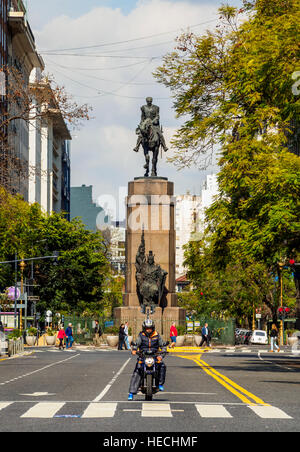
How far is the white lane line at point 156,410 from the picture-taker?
14.6 meters

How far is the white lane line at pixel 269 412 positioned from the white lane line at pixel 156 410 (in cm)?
146

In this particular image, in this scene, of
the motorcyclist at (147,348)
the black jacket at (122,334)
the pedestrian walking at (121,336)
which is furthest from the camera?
the black jacket at (122,334)

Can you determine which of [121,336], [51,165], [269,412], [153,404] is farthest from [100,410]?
[51,165]

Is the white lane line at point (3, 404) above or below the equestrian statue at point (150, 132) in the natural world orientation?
below

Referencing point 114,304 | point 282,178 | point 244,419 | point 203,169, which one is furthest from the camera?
Result: point 114,304

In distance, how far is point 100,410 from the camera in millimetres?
15344

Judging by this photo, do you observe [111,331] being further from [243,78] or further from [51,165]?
[51,165]

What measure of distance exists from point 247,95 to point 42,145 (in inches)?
4191

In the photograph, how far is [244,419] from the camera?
14000 mm

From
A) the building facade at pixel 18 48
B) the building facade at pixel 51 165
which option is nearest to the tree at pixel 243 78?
the building facade at pixel 18 48

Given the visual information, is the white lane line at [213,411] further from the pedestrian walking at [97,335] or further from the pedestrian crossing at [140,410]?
the pedestrian walking at [97,335]

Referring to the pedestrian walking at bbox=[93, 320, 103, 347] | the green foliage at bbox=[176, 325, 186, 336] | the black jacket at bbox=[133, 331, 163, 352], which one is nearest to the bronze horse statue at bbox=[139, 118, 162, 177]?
the green foliage at bbox=[176, 325, 186, 336]
